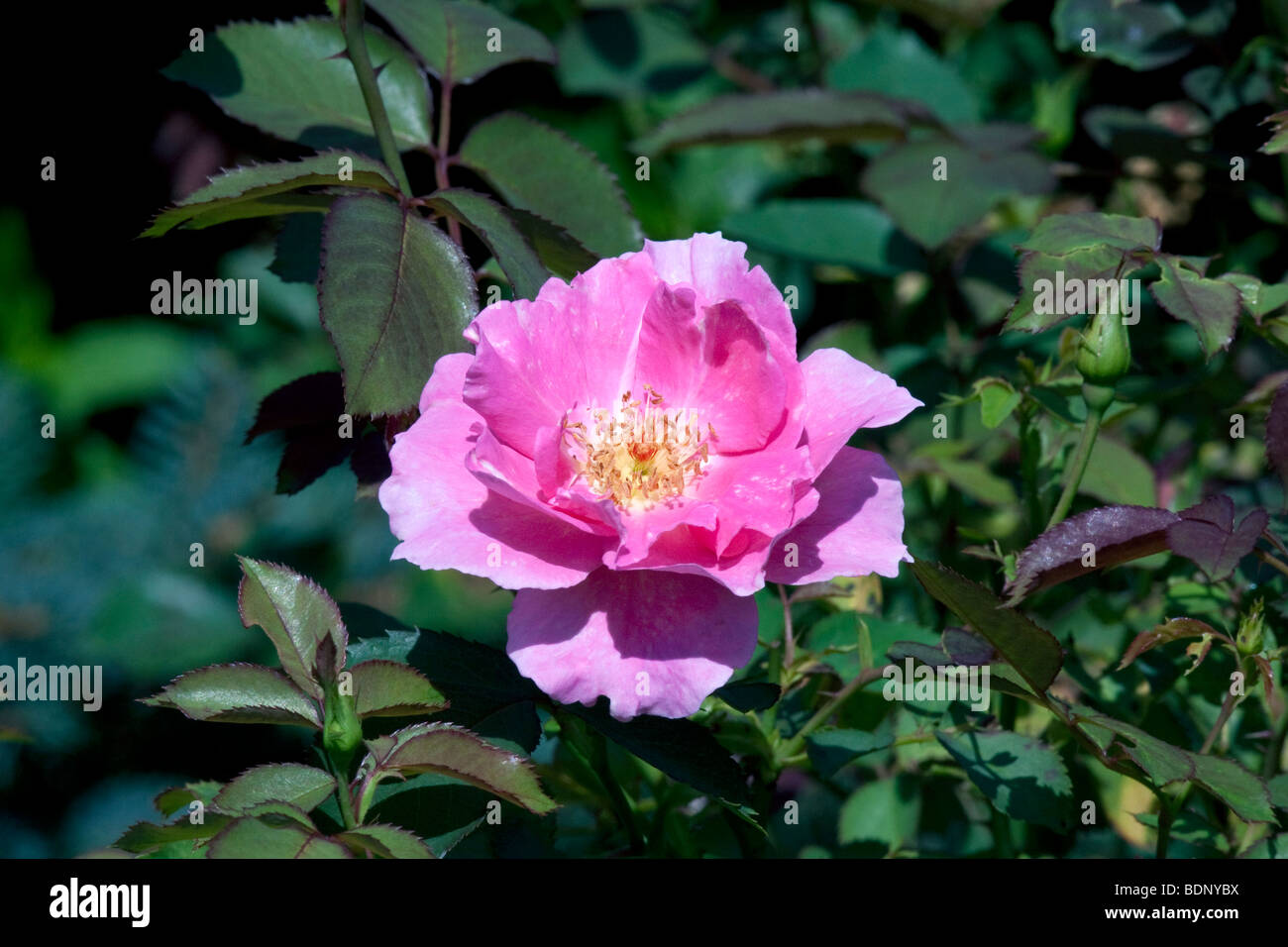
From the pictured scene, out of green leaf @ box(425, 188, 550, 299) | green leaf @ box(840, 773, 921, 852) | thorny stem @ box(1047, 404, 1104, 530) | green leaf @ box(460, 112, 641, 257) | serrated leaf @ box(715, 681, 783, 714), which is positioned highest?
green leaf @ box(460, 112, 641, 257)

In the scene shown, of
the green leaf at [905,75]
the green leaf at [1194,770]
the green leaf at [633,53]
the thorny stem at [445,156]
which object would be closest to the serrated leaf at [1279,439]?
the green leaf at [1194,770]

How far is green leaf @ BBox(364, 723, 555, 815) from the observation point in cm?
58

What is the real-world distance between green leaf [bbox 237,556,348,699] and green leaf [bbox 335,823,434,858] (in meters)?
0.10

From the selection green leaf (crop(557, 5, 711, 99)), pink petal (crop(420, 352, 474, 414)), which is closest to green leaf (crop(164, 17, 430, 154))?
pink petal (crop(420, 352, 474, 414))

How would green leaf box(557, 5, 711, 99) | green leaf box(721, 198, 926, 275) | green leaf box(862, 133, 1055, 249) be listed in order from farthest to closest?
green leaf box(557, 5, 711, 99) → green leaf box(721, 198, 926, 275) → green leaf box(862, 133, 1055, 249)

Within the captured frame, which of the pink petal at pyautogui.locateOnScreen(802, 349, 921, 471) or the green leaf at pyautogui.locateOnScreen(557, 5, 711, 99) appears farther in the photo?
the green leaf at pyautogui.locateOnScreen(557, 5, 711, 99)

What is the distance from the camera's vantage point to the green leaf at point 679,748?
0.64m

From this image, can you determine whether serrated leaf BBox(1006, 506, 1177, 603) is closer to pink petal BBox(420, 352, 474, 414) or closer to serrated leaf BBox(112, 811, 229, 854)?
pink petal BBox(420, 352, 474, 414)

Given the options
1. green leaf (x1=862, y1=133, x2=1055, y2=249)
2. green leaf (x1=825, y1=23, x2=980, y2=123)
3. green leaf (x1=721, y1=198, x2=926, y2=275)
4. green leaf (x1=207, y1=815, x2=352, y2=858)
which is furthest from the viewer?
green leaf (x1=825, y1=23, x2=980, y2=123)

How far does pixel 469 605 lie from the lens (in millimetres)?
1774

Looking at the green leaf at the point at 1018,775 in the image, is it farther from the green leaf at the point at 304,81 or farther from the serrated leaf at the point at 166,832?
the green leaf at the point at 304,81

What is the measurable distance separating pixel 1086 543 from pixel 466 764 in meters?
0.33

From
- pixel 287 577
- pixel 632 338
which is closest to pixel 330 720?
pixel 287 577

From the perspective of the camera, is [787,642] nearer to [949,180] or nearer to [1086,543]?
[1086,543]
